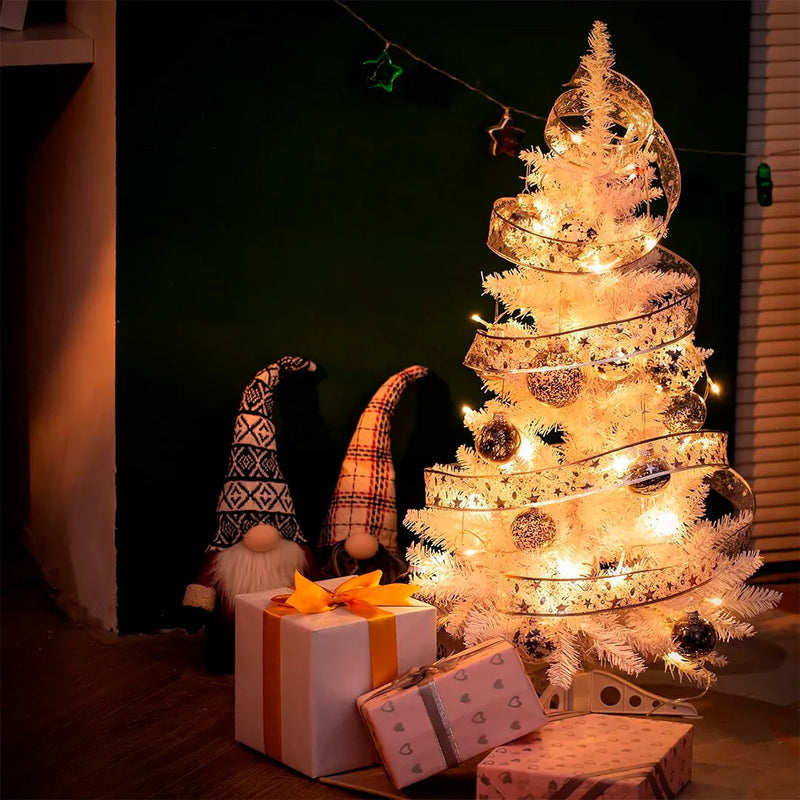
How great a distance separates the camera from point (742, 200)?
3.78m

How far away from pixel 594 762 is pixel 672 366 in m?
1.00

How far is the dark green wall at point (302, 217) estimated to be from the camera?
3330 millimetres

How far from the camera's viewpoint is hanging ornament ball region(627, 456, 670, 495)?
→ 263 centimetres

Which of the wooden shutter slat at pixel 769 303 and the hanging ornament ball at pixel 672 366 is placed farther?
the wooden shutter slat at pixel 769 303

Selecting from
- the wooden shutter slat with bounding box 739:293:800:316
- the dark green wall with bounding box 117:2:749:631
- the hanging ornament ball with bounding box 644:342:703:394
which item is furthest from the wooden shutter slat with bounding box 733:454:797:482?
the hanging ornament ball with bounding box 644:342:703:394

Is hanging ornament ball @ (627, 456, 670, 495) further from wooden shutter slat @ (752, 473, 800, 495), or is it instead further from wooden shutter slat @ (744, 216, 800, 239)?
wooden shutter slat @ (744, 216, 800, 239)

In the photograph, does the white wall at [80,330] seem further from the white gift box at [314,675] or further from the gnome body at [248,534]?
the white gift box at [314,675]

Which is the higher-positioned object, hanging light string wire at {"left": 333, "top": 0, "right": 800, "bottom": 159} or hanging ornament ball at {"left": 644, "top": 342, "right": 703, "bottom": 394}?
hanging light string wire at {"left": 333, "top": 0, "right": 800, "bottom": 159}

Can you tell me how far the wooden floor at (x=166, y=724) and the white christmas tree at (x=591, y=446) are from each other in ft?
0.81

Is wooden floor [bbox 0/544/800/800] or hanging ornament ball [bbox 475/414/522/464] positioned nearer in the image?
wooden floor [bbox 0/544/800/800]

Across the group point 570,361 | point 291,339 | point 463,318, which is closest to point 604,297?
point 570,361

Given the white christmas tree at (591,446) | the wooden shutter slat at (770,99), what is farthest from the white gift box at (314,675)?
the wooden shutter slat at (770,99)

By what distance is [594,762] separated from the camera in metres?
2.22

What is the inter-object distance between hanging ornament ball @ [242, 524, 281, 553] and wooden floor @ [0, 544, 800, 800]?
37cm
